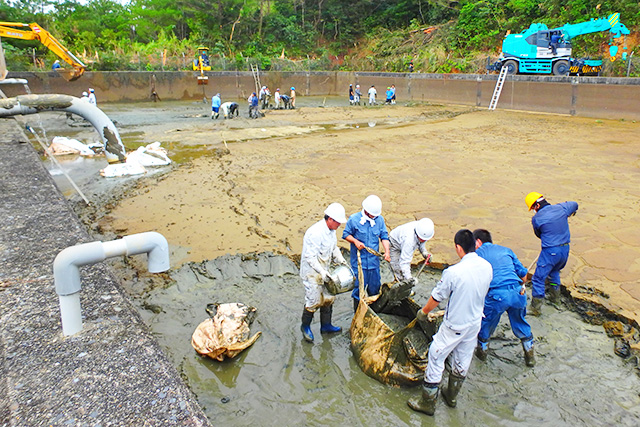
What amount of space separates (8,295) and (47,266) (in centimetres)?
45

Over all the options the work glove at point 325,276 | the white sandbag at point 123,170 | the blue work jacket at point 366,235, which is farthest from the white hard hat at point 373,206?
the white sandbag at point 123,170

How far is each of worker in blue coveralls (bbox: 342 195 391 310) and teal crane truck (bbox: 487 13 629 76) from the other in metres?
20.2

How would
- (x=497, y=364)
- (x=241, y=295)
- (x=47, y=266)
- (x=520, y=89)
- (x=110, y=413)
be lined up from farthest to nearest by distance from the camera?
(x=520, y=89)
(x=241, y=295)
(x=497, y=364)
(x=47, y=266)
(x=110, y=413)

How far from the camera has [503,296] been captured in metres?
4.00

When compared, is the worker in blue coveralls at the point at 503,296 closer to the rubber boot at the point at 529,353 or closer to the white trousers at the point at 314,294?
the rubber boot at the point at 529,353

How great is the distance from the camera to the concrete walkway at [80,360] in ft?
7.10

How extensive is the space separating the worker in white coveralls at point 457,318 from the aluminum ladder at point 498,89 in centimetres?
2146

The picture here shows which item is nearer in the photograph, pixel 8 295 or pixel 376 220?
pixel 8 295

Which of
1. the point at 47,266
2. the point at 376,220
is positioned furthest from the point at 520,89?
the point at 47,266

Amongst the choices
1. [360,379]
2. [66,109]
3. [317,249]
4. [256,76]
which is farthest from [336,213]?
[256,76]

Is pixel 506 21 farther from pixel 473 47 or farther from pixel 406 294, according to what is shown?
pixel 406 294

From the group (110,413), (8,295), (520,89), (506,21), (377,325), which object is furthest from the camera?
(506,21)

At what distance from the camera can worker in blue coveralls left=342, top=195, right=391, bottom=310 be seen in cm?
467

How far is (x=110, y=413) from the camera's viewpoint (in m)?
2.16
